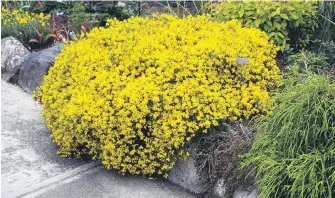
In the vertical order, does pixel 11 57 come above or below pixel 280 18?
below

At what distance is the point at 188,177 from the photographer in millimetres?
4199

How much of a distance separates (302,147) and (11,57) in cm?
372

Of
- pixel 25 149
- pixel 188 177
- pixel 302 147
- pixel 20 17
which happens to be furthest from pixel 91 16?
pixel 302 147

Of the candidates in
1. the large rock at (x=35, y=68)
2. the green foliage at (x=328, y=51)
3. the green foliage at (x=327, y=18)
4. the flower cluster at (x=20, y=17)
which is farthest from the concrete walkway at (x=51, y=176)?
the green foliage at (x=327, y=18)

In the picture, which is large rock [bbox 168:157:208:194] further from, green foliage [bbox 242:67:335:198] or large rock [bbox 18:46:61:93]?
large rock [bbox 18:46:61:93]

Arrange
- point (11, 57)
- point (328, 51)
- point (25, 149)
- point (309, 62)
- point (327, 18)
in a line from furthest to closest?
point (11, 57) < point (327, 18) < point (328, 51) < point (25, 149) < point (309, 62)

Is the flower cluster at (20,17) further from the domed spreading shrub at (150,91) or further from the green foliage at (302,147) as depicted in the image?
the green foliage at (302,147)

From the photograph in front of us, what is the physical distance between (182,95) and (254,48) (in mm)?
908

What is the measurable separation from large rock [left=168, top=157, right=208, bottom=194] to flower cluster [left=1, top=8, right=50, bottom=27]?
10.1ft

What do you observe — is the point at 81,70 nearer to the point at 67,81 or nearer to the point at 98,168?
the point at 67,81

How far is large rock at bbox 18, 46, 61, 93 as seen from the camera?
222 inches

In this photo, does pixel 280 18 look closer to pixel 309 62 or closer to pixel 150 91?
pixel 309 62

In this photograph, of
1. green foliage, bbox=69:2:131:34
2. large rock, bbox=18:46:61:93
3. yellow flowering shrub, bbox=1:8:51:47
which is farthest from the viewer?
yellow flowering shrub, bbox=1:8:51:47

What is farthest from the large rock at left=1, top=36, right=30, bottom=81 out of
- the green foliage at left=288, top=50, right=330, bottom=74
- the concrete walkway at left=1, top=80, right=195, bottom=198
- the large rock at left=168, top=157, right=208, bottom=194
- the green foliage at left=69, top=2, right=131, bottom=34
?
the green foliage at left=288, top=50, right=330, bottom=74
